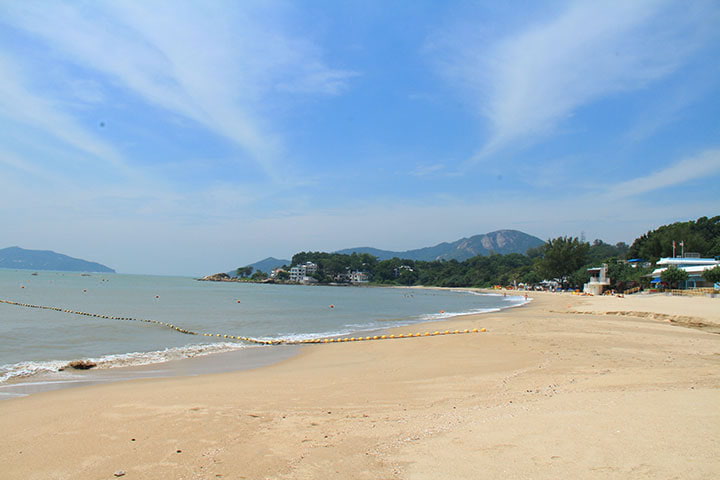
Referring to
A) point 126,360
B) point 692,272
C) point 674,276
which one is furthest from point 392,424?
point 692,272

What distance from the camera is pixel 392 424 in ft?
17.7

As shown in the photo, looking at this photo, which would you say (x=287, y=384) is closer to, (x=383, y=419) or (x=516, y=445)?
(x=383, y=419)

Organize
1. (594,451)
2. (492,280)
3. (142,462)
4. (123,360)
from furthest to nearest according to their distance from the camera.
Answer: (492,280), (123,360), (142,462), (594,451)

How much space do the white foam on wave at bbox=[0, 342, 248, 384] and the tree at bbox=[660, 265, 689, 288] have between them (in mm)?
47770

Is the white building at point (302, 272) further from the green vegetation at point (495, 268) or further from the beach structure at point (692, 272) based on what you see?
the beach structure at point (692, 272)

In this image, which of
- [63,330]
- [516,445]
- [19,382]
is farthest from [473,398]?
[63,330]

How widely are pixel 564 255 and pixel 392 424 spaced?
272ft

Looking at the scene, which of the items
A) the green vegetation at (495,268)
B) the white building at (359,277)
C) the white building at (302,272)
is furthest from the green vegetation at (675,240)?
the white building at (302,272)

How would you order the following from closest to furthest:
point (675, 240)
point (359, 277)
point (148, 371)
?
point (148, 371), point (675, 240), point (359, 277)

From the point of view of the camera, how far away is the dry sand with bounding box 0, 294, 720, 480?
3.86 meters

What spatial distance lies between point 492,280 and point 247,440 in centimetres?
13991

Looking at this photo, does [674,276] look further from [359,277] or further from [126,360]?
[359,277]

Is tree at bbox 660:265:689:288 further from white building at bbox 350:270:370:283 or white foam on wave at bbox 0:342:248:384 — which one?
white building at bbox 350:270:370:283

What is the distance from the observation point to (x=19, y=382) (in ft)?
31.0
